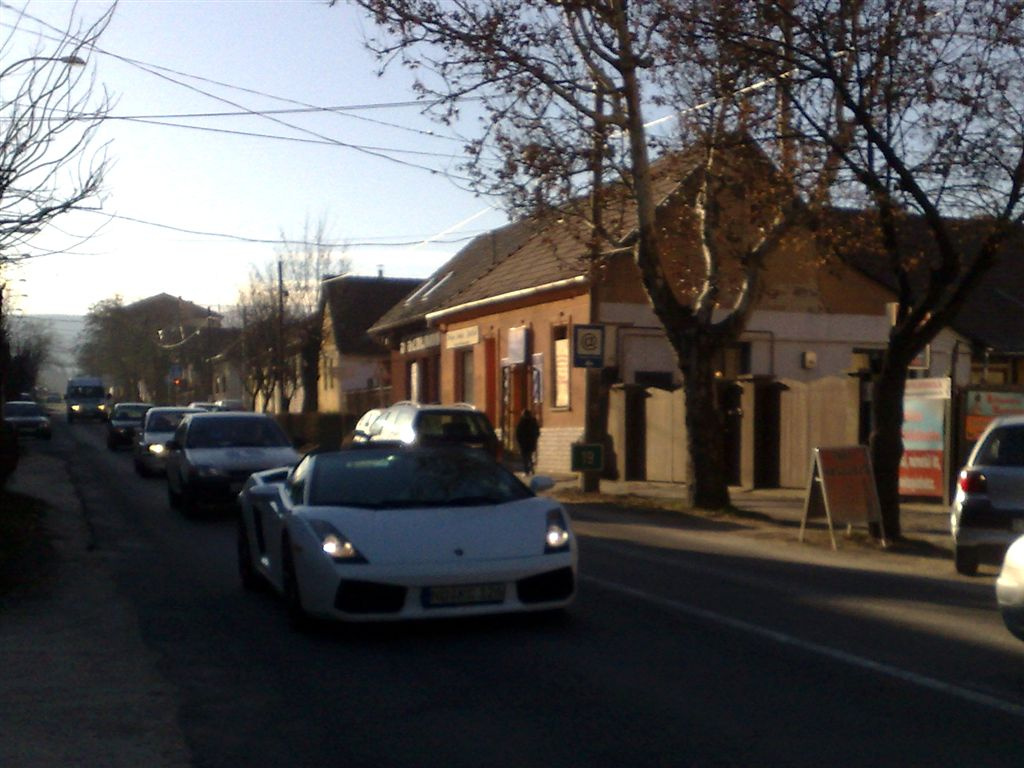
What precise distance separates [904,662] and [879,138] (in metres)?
7.78

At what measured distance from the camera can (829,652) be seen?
8.36 metres

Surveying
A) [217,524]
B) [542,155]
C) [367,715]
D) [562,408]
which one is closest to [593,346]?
[542,155]

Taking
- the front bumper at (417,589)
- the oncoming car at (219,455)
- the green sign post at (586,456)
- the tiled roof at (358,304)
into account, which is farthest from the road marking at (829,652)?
the tiled roof at (358,304)

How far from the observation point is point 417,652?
28.1ft

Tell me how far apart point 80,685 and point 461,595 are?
2425 millimetres

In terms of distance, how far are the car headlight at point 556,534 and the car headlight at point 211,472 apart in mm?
9792

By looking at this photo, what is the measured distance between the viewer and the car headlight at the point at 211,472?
18172mm

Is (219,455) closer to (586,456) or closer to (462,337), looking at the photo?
(586,456)

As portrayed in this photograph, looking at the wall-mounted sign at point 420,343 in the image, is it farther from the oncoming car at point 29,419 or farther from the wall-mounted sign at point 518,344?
the oncoming car at point 29,419

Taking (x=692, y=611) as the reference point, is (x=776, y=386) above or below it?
above

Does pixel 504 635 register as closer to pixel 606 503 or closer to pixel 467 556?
pixel 467 556

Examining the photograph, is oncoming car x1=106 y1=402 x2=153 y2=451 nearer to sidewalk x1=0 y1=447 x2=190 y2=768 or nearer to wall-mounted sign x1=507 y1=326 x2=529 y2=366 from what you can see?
wall-mounted sign x1=507 y1=326 x2=529 y2=366

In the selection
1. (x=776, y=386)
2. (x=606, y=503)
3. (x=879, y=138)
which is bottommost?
(x=606, y=503)

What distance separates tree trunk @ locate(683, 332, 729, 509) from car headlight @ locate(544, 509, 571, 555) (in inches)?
409
